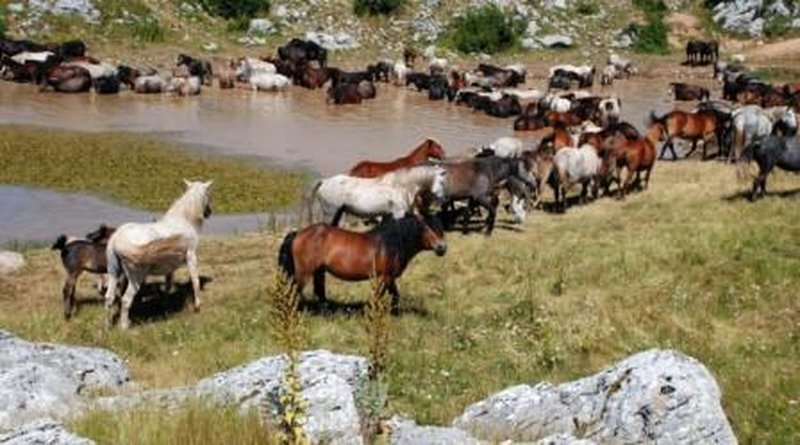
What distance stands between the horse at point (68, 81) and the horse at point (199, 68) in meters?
4.62

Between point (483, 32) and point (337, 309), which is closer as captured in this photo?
point (337, 309)

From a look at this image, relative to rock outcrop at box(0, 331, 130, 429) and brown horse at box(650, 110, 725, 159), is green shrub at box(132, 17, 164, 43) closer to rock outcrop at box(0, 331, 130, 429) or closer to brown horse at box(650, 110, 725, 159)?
brown horse at box(650, 110, 725, 159)

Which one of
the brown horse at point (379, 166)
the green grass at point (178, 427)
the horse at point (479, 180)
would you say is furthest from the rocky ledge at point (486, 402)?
the brown horse at point (379, 166)

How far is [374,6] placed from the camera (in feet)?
180

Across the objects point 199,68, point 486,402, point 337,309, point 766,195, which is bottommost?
point 337,309

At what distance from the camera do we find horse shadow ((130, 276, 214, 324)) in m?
15.0

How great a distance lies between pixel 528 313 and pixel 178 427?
27.7ft

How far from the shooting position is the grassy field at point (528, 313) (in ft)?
37.7

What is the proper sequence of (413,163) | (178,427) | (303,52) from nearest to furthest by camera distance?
(178,427)
(413,163)
(303,52)

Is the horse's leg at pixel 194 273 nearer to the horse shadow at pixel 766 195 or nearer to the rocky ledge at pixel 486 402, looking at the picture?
the rocky ledge at pixel 486 402

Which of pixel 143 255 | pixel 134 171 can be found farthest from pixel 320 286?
pixel 134 171

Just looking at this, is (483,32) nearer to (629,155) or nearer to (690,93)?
(690,93)

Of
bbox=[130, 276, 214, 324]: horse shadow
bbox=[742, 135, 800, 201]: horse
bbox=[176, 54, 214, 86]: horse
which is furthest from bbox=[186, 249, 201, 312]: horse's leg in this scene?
bbox=[176, 54, 214, 86]: horse

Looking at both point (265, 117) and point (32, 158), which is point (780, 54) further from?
point (32, 158)
